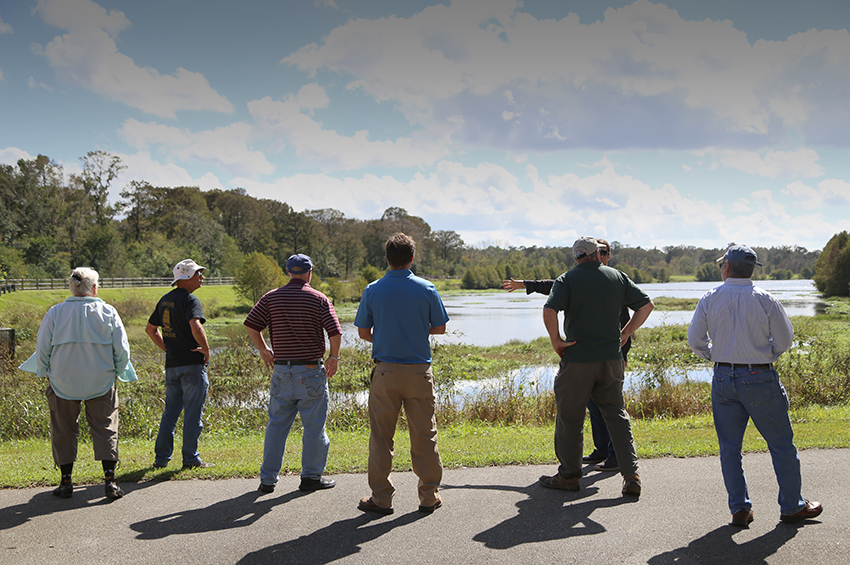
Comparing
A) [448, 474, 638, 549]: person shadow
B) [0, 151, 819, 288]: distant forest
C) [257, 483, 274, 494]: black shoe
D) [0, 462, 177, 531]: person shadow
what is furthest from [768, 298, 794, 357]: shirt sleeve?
[0, 151, 819, 288]: distant forest

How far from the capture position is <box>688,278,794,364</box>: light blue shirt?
3.88 m

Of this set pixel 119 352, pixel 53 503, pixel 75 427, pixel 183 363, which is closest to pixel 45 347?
pixel 119 352

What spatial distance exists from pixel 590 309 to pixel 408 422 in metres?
1.76

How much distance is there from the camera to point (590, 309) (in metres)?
4.52

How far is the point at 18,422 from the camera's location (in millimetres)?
8289

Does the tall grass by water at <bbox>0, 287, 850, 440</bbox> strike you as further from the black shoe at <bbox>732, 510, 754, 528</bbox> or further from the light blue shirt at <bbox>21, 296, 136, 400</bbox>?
the black shoe at <bbox>732, 510, 754, 528</bbox>

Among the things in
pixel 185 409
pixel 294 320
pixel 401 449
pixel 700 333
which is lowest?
pixel 401 449

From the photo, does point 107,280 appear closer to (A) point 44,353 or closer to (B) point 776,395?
(A) point 44,353

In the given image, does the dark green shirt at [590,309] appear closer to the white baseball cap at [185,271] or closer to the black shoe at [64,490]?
the white baseball cap at [185,271]

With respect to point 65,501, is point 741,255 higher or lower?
higher

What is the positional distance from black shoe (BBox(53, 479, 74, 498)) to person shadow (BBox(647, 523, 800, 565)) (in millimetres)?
4575

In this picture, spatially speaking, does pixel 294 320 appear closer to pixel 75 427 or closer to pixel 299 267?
pixel 299 267

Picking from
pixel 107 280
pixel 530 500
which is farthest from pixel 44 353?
pixel 107 280

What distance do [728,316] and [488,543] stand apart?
7.78 ft
